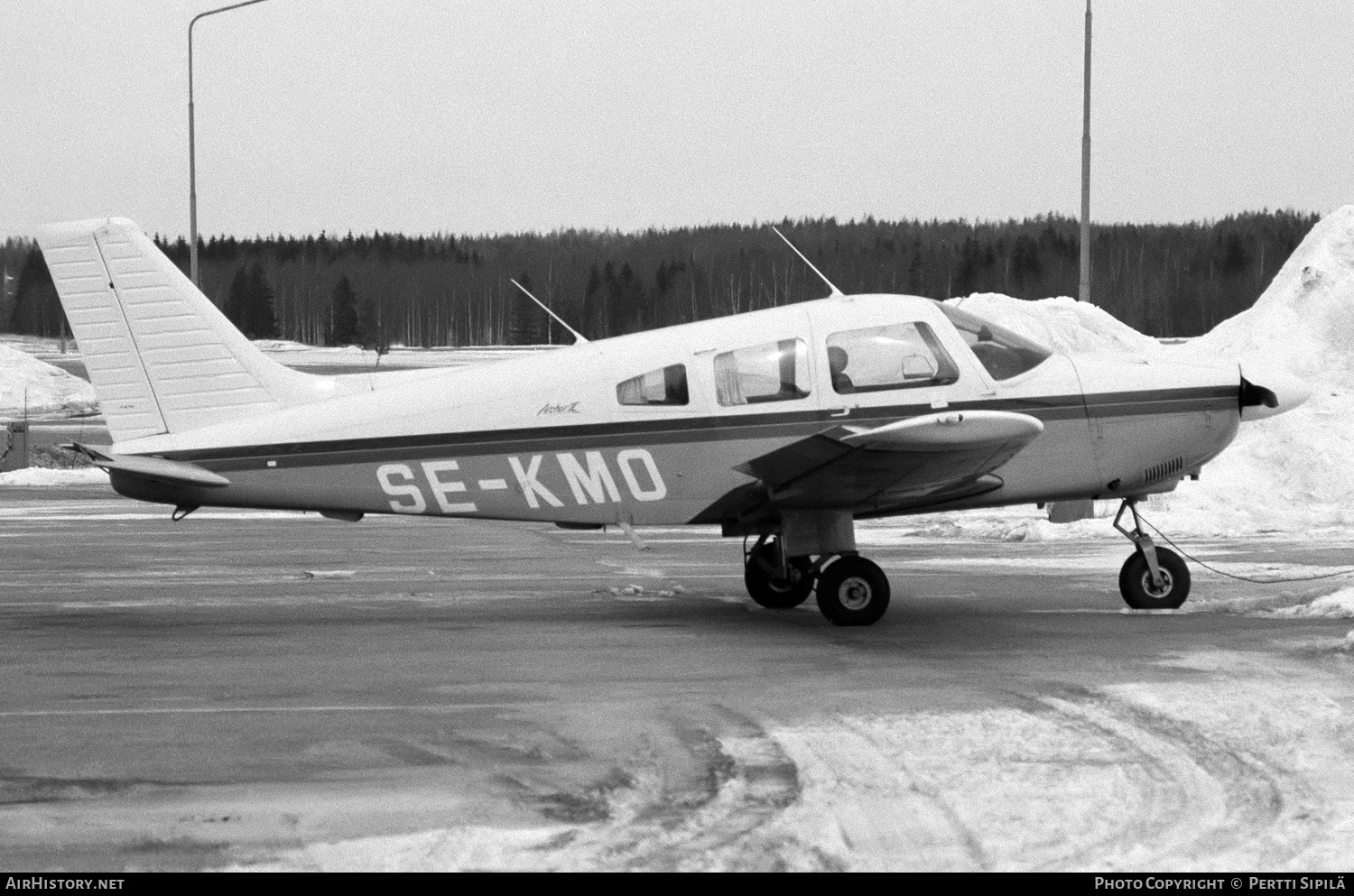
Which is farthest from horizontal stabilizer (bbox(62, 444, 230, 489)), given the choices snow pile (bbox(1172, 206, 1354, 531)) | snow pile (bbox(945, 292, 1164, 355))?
snow pile (bbox(945, 292, 1164, 355))

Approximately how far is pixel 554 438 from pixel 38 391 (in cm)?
4544

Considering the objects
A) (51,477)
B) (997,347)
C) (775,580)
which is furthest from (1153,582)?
(51,477)

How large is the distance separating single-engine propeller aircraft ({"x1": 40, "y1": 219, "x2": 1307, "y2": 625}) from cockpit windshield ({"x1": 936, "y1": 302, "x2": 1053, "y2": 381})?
0.05ft

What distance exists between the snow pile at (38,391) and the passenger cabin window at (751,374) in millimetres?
40083

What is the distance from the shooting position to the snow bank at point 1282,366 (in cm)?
1866

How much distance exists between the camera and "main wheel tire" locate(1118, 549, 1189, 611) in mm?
11875

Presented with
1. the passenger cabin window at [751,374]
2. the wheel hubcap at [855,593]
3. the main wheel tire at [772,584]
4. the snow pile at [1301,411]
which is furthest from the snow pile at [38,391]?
the wheel hubcap at [855,593]

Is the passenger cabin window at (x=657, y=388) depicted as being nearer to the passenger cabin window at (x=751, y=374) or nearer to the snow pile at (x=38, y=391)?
the passenger cabin window at (x=751, y=374)

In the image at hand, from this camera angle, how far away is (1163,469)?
38.6 feet

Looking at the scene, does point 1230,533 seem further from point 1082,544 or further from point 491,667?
Result: point 491,667

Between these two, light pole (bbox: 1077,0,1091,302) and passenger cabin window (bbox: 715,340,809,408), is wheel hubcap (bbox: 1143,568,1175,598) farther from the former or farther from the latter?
light pole (bbox: 1077,0,1091,302)

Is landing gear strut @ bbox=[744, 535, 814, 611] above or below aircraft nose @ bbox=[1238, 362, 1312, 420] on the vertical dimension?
below

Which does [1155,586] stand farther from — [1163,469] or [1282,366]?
[1282,366]

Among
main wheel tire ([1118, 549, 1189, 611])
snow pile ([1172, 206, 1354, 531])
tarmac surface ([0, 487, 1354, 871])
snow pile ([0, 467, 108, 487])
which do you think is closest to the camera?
tarmac surface ([0, 487, 1354, 871])
